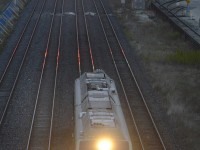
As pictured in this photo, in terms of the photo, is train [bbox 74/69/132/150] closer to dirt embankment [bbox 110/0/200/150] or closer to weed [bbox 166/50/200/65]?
dirt embankment [bbox 110/0/200/150]

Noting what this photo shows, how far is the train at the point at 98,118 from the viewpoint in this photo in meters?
14.9

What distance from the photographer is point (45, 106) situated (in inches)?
926

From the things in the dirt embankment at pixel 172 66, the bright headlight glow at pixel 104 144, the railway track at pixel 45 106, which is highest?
the bright headlight glow at pixel 104 144

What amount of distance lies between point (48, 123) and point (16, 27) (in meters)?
21.1

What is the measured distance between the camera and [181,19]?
1774 inches

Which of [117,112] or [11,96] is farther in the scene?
[11,96]

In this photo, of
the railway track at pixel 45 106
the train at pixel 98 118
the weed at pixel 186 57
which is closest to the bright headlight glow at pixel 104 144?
the train at pixel 98 118

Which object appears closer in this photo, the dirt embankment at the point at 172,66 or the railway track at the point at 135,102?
the railway track at the point at 135,102

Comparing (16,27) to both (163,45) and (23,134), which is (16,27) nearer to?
(163,45)

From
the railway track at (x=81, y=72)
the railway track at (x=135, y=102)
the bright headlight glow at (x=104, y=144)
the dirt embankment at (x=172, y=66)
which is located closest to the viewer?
the bright headlight glow at (x=104, y=144)


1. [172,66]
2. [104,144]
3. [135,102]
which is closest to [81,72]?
[135,102]

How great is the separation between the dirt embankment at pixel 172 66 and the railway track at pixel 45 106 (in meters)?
5.69

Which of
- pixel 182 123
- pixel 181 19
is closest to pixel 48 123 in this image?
pixel 182 123

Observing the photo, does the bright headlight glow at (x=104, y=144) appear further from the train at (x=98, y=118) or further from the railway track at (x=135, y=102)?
the railway track at (x=135, y=102)
